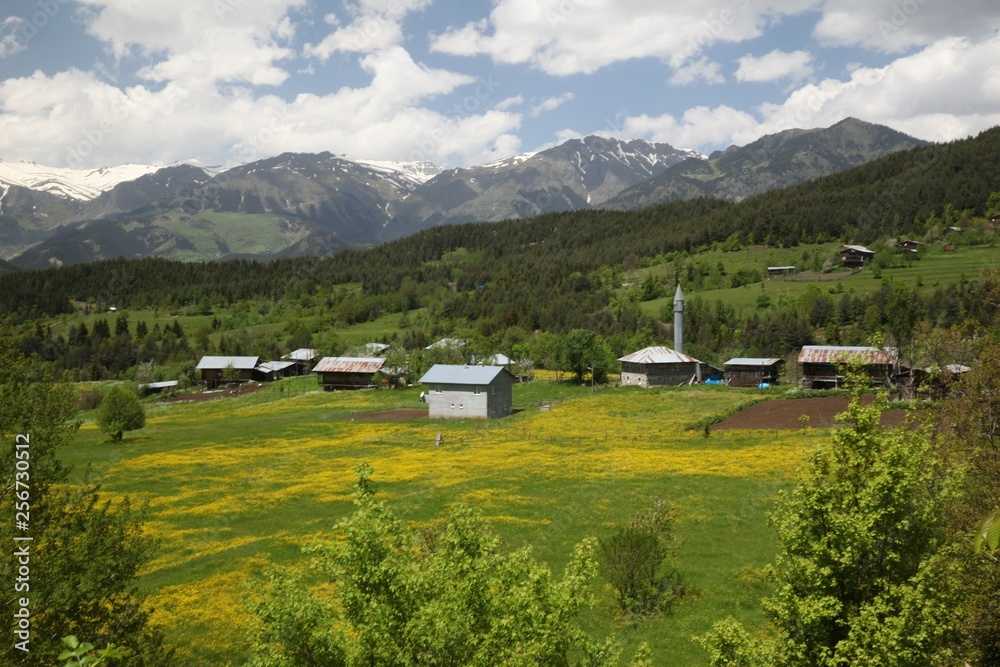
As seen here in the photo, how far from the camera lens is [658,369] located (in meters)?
102

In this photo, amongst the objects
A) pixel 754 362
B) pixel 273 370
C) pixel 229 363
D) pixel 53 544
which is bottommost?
pixel 754 362

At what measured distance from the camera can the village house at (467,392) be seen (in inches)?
2884

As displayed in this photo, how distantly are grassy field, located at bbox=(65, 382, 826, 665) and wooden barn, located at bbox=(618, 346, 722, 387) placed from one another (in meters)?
22.0

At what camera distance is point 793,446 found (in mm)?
48781

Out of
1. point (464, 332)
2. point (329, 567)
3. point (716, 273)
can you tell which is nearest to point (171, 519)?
point (329, 567)

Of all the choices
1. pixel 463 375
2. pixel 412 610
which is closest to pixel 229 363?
pixel 463 375

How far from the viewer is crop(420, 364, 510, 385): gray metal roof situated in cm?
7325

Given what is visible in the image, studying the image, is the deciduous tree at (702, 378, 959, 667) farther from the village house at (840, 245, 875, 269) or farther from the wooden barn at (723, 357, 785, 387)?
the village house at (840, 245, 875, 269)

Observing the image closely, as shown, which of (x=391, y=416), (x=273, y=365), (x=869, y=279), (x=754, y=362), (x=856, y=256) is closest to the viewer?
(x=391, y=416)

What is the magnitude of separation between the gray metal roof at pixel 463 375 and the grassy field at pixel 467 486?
17.4 ft

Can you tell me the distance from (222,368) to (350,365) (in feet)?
117

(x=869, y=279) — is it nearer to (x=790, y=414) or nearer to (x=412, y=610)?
(x=790, y=414)

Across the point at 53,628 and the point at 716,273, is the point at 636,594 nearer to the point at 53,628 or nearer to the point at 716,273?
the point at 53,628

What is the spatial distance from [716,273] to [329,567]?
193 metres
